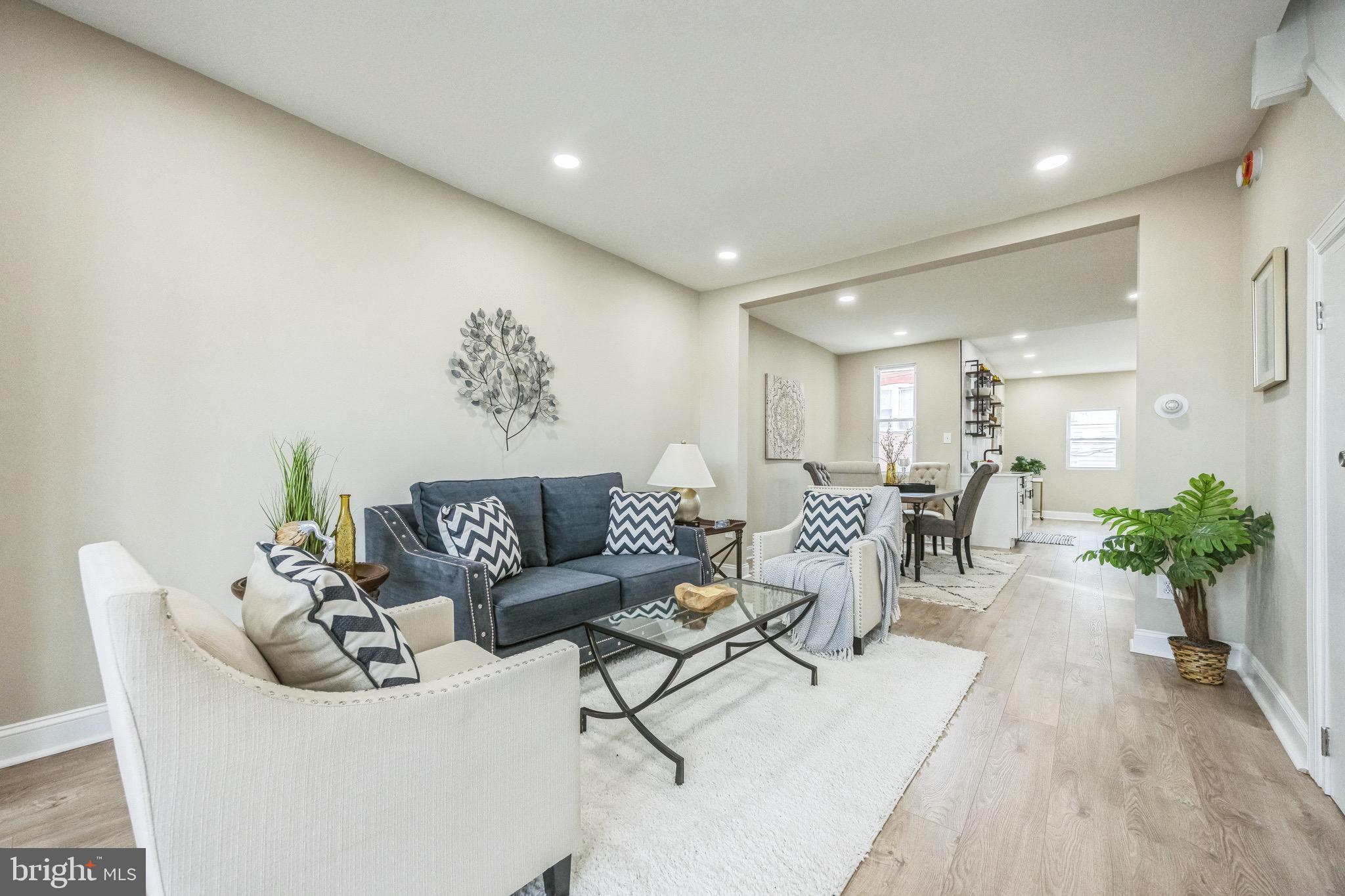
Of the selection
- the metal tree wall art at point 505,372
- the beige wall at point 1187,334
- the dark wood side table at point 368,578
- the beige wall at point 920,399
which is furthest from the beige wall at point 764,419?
the dark wood side table at point 368,578

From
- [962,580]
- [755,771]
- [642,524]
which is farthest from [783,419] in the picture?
[755,771]

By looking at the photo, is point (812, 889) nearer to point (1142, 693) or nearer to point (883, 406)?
point (1142, 693)

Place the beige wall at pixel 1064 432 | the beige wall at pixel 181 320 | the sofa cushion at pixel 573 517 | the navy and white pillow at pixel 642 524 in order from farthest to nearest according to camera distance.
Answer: the beige wall at pixel 1064 432 → the navy and white pillow at pixel 642 524 → the sofa cushion at pixel 573 517 → the beige wall at pixel 181 320

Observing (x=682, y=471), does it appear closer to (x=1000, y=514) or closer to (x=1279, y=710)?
(x=1279, y=710)

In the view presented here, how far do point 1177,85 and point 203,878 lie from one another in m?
3.76

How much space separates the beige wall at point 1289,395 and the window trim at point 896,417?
4.68 meters

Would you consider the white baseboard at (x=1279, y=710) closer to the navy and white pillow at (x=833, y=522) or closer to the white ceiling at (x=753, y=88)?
the navy and white pillow at (x=833, y=522)

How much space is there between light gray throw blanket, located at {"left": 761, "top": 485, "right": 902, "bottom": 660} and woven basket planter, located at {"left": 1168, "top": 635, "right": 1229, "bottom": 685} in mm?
1265

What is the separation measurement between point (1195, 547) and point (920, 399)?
16.4 ft

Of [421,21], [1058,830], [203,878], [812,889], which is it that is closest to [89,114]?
[421,21]

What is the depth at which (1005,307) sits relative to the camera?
556 centimetres

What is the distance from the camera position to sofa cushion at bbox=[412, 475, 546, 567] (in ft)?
8.94

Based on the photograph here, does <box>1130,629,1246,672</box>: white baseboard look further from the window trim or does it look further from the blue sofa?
the window trim

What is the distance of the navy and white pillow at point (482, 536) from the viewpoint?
2588 mm
